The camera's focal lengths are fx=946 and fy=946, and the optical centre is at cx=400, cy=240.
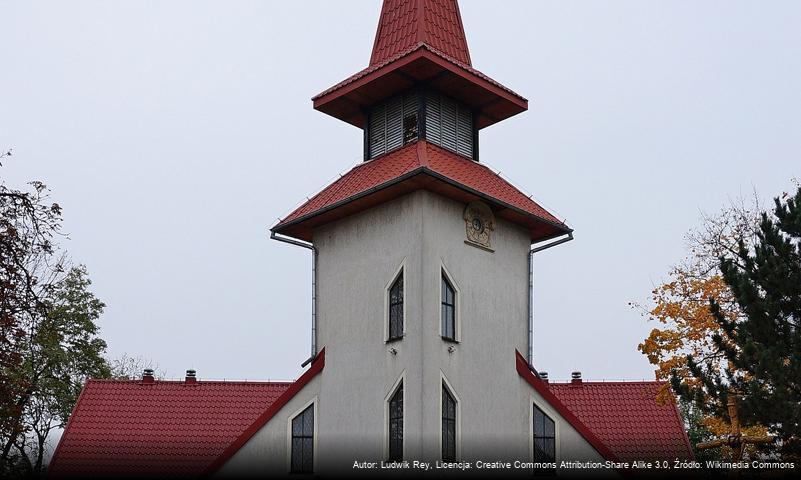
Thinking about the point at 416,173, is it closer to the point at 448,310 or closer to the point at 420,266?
the point at 420,266

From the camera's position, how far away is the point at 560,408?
2084cm

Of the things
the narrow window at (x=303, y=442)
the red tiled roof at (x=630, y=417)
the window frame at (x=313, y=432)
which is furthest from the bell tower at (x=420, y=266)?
the red tiled roof at (x=630, y=417)

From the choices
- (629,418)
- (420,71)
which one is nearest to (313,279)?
A: (420,71)

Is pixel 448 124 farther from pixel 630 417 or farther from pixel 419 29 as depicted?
pixel 630 417

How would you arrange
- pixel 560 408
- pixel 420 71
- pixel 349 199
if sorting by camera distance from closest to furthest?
pixel 349 199 → pixel 560 408 → pixel 420 71

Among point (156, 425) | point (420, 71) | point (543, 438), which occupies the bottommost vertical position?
point (543, 438)

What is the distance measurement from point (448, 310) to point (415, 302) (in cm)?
90

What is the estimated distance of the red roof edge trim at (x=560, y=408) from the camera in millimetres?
20469

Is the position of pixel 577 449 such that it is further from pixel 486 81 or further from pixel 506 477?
pixel 486 81

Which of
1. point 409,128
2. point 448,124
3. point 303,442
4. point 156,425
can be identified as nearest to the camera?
point 303,442

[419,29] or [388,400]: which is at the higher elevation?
[419,29]

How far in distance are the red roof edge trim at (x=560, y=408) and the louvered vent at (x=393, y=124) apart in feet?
18.4

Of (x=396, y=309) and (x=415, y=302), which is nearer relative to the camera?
(x=415, y=302)

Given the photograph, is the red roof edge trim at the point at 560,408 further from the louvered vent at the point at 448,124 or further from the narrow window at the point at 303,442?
the louvered vent at the point at 448,124
